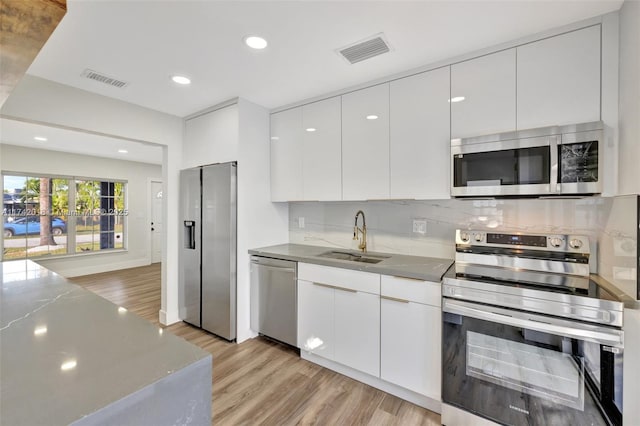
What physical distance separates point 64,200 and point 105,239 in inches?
42.1

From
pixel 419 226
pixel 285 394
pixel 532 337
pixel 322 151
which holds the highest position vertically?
pixel 322 151

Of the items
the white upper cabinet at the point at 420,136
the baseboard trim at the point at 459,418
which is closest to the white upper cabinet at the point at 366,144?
the white upper cabinet at the point at 420,136

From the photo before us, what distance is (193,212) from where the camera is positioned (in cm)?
316

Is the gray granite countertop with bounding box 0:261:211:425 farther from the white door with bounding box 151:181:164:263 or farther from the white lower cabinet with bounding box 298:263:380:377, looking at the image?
the white door with bounding box 151:181:164:263

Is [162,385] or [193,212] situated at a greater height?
[193,212]

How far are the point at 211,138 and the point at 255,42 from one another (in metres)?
1.41

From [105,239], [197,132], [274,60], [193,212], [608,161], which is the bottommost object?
[105,239]

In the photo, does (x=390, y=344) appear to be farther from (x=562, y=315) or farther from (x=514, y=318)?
(x=562, y=315)

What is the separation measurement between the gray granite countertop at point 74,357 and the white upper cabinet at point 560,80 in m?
2.22

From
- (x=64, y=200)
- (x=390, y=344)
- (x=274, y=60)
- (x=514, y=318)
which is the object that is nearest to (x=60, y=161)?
(x=64, y=200)

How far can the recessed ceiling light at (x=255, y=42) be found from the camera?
1860 millimetres

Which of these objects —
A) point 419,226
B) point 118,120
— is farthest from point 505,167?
point 118,120

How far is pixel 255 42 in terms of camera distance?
1.90 meters

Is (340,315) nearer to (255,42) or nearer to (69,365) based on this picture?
(69,365)
